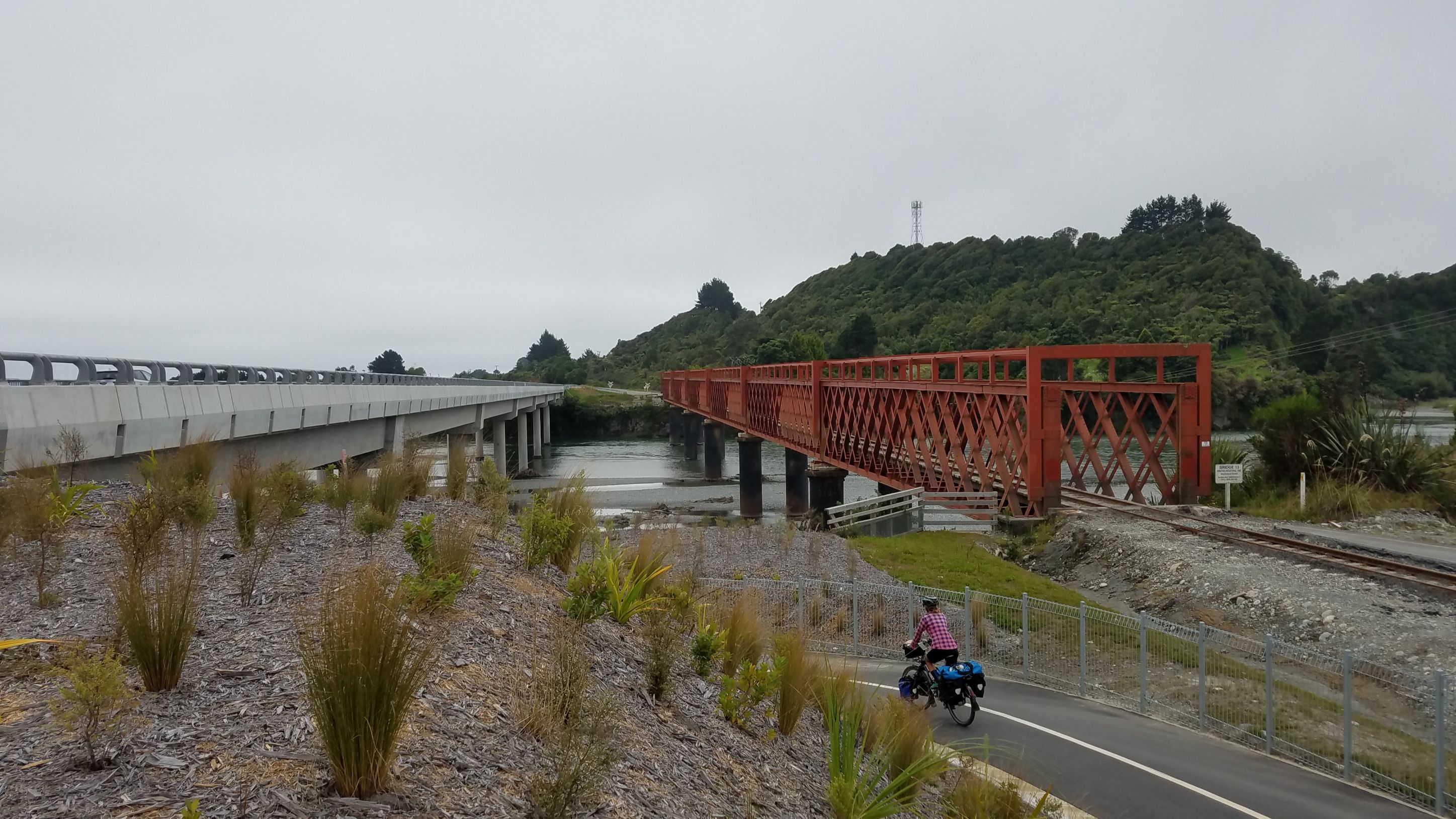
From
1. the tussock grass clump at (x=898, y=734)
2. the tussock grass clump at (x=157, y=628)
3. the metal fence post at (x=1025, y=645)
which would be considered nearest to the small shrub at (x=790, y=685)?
the tussock grass clump at (x=898, y=734)

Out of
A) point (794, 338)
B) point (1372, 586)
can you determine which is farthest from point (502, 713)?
point (794, 338)

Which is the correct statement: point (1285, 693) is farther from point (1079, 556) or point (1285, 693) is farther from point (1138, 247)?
point (1138, 247)

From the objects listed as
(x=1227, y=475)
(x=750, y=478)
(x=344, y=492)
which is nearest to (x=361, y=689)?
(x=344, y=492)

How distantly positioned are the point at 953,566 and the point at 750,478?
83.0ft

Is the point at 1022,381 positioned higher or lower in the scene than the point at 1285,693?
higher

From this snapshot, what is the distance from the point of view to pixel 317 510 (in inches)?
400

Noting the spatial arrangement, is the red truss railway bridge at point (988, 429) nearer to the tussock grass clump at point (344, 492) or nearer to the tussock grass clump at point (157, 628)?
the tussock grass clump at point (344, 492)

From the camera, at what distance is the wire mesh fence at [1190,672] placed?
863 centimetres

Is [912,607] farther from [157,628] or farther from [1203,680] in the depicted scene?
[157,628]

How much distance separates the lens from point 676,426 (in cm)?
9275

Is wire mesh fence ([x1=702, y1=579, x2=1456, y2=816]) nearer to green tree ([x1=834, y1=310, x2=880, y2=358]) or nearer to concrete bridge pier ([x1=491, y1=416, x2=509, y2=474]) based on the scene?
concrete bridge pier ([x1=491, y1=416, x2=509, y2=474])

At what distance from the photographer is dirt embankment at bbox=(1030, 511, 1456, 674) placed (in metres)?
11.7

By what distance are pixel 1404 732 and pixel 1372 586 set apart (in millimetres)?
6058

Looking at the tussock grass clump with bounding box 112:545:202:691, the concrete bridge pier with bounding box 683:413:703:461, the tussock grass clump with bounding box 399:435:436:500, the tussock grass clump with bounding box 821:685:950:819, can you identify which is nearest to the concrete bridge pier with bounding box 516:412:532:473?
the concrete bridge pier with bounding box 683:413:703:461
